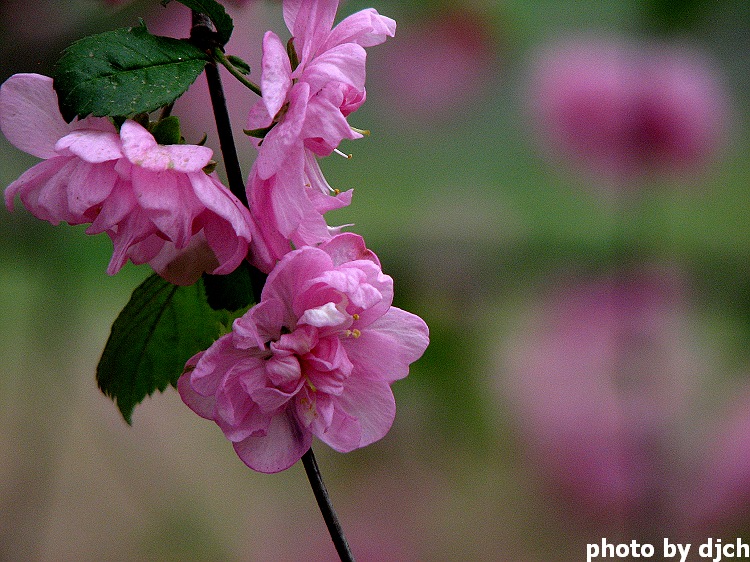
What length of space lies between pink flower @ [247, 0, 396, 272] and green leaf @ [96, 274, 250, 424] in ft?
0.24

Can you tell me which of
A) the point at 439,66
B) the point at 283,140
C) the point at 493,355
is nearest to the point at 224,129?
the point at 283,140

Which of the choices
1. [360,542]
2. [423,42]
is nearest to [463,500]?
[360,542]

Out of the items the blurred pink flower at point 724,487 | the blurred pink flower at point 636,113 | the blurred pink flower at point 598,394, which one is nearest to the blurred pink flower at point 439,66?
the blurred pink flower at point 636,113

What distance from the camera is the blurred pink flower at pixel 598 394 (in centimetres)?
104

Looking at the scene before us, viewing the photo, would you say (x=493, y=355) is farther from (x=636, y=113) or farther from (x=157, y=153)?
(x=157, y=153)

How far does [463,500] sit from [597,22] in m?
1.09

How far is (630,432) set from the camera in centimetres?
106

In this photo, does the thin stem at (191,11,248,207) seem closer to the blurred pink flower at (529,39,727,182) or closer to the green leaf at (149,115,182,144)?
the green leaf at (149,115,182,144)

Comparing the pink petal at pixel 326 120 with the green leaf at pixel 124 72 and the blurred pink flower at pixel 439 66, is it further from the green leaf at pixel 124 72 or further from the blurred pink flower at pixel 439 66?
the blurred pink flower at pixel 439 66

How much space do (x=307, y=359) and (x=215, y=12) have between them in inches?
4.5

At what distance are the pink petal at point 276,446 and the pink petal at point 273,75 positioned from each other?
0.10 metres

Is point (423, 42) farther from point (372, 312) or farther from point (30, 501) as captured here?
point (372, 312)

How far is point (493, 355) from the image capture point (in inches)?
43.8

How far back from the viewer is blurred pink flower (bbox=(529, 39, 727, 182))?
1118mm
